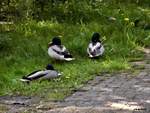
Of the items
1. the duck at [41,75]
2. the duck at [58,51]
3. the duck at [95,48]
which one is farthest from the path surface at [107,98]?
the duck at [95,48]

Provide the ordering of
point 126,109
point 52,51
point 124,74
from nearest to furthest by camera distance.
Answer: point 126,109 → point 124,74 → point 52,51

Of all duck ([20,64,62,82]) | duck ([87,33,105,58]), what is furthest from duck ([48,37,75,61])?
duck ([20,64,62,82])

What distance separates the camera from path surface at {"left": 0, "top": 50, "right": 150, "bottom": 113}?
7168 millimetres

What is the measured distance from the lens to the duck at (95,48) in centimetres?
1096

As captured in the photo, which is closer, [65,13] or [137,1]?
[65,13]

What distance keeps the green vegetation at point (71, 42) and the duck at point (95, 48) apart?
0.49ft

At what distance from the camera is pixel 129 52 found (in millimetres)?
11734

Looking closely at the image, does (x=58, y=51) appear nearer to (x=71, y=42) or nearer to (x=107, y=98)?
(x=71, y=42)

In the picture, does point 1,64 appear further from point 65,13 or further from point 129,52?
point 65,13

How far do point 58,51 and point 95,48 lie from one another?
0.88m

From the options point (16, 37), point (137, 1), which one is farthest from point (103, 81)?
point (137, 1)

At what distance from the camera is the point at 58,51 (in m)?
10.7

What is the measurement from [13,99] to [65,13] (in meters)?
6.33

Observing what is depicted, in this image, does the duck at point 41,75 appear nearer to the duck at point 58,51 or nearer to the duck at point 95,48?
the duck at point 58,51
